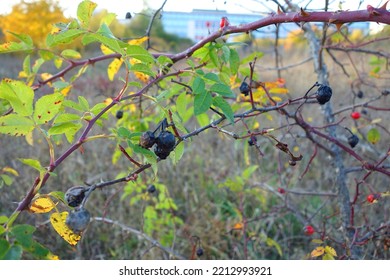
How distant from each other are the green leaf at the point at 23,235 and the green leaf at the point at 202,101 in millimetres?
340

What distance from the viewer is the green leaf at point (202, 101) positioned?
773 mm

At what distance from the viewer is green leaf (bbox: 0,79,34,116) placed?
2.28 ft

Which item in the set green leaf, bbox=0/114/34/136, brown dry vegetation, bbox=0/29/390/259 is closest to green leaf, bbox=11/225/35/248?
green leaf, bbox=0/114/34/136

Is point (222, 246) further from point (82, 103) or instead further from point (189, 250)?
point (82, 103)

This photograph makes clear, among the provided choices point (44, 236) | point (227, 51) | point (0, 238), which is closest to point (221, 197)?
point (44, 236)

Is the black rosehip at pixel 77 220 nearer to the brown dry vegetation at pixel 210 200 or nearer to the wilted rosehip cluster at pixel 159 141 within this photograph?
the wilted rosehip cluster at pixel 159 141

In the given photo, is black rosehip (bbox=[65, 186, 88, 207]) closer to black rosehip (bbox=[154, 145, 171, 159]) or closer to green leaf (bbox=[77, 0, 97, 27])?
black rosehip (bbox=[154, 145, 171, 159])

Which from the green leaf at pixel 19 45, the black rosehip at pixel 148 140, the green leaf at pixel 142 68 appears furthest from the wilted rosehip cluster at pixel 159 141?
the green leaf at pixel 19 45

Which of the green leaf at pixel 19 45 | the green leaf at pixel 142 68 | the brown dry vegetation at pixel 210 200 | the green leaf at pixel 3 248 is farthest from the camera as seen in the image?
the brown dry vegetation at pixel 210 200

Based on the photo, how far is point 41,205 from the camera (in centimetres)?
74

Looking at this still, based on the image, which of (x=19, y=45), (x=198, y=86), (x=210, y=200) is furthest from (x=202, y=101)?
(x=210, y=200)

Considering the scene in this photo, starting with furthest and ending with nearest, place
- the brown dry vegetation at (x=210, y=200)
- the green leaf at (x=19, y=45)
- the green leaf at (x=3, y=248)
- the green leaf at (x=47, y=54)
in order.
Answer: the brown dry vegetation at (x=210, y=200) → the green leaf at (x=47, y=54) → the green leaf at (x=19, y=45) → the green leaf at (x=3, y=248)

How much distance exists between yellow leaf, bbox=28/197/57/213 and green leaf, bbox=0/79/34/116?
0.15m

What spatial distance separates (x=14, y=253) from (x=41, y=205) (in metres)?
0.12
